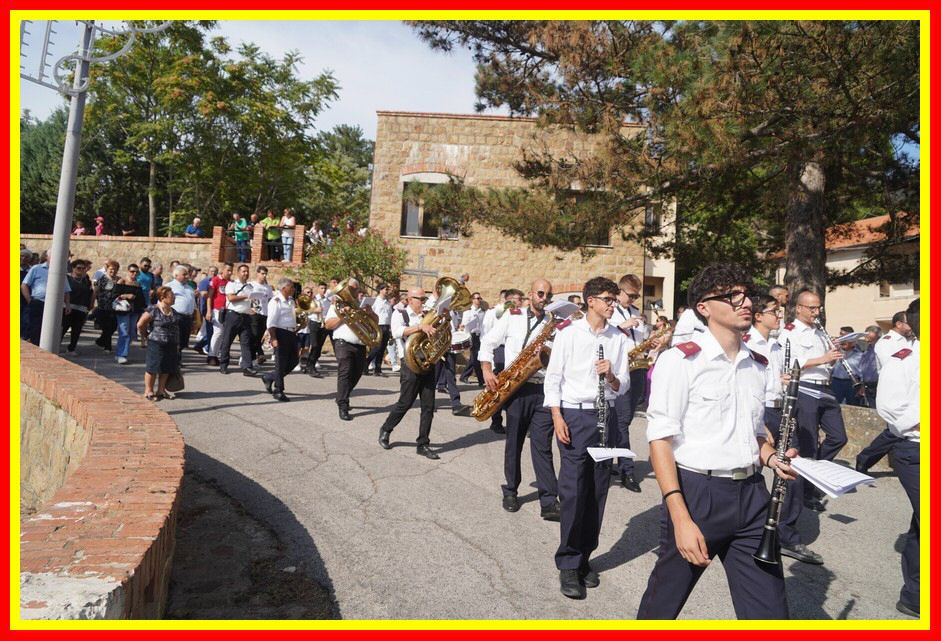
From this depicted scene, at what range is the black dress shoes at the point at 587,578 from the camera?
14.3 feet

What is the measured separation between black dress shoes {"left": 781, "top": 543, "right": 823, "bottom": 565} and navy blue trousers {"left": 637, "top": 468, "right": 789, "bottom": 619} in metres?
2.34

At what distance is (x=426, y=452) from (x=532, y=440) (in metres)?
1.93

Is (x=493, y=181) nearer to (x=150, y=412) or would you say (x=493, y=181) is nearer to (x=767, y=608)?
(x=150, y=412)

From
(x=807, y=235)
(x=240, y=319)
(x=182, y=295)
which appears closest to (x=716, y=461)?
(x=240, y=319)

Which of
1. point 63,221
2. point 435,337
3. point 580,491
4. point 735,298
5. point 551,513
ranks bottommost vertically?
point 551,513

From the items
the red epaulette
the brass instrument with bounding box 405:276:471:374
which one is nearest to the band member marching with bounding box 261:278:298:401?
the brass instrument with bounding box 405:276:471:374

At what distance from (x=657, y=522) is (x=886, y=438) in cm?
175

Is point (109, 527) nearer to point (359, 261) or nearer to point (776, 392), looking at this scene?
point (776, 392)

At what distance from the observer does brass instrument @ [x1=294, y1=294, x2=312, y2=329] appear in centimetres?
1020

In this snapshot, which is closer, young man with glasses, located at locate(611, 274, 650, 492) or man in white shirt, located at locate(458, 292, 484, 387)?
young man with glasses, located at locate(611, 274, 650, 492)

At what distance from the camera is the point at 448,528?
526 cm

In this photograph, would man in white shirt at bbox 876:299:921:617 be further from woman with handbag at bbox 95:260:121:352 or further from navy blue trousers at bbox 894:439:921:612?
woman with handbag at bbox 95:260:121:352

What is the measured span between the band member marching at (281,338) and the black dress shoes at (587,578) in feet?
20.8

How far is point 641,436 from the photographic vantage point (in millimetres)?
9266
